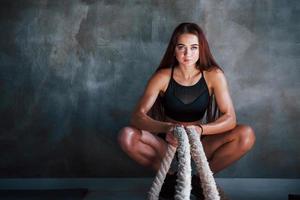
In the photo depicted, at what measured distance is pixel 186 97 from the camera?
1.90m

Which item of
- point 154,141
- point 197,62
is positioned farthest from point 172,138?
point 197,62

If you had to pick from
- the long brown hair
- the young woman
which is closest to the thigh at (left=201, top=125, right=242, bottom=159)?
the young woman

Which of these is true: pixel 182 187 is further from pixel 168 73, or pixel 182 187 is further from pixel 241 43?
pixel 241 43

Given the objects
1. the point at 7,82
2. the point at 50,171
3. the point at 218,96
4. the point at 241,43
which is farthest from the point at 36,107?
the point at 241,43

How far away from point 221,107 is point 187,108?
0.16 m

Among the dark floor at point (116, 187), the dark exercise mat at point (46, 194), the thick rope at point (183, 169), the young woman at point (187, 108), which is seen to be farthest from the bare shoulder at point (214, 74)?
the dark exercise mat at point (46, 194)

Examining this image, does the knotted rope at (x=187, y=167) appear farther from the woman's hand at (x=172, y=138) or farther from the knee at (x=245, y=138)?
the knee at (x=245, y=138)

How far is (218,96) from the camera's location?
73.2 inches

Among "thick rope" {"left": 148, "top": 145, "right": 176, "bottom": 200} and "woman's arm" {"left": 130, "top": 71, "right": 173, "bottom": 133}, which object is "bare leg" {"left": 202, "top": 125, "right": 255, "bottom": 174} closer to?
"woman's arm" {"left": 130, "top": 71, "right": 173, "bottom": 133}

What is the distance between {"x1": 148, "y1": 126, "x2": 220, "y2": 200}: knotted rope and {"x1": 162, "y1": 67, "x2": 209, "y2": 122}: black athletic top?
383mm

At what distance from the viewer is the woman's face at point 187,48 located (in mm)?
1770

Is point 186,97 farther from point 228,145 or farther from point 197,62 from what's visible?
point 228,145

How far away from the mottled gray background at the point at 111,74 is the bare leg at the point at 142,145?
0.57 meters

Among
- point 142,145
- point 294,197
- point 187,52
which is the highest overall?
point 187,52
